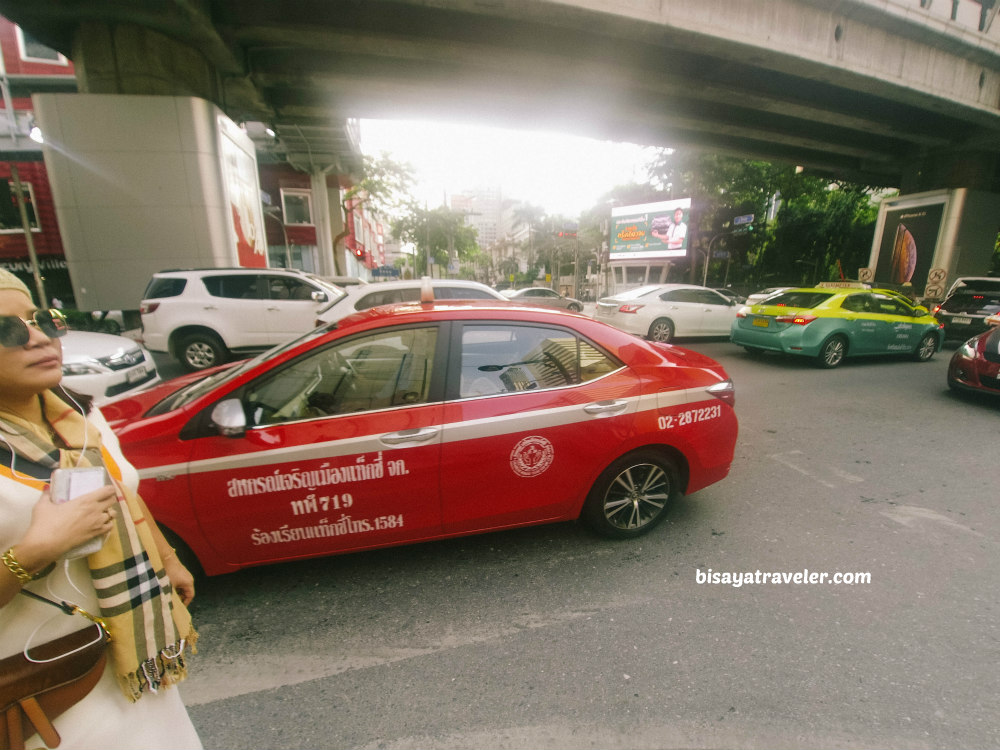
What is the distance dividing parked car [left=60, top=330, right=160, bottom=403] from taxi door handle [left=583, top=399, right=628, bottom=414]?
4.91 m

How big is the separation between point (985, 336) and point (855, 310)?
216cm

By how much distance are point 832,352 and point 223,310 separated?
10.8 metres

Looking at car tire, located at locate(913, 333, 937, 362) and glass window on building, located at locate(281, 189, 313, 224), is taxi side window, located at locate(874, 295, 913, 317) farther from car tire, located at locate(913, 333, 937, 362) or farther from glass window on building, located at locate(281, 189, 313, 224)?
glass window on building, located at locate(281, 189, 313, 224)

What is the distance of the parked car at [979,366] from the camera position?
232 inches

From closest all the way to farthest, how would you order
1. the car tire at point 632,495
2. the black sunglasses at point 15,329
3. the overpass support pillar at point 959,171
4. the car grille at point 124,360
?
the black sunglasses at point 15,329
the car tire at point 632,495
the car grille at point 124,360
the overpass support pillar at point 959,171

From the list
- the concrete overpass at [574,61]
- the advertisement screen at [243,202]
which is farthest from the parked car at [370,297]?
the advertisement screen at [243,202]

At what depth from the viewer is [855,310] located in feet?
27.2

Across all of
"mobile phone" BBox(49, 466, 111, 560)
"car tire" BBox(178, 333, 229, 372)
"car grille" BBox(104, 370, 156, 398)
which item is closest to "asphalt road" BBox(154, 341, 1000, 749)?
"mobile phone" BBox(49, 466, 111, 560)

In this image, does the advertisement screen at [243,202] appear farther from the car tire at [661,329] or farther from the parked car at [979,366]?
the parked car at [979,366]

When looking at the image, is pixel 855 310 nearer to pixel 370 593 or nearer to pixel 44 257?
pixel 370 593

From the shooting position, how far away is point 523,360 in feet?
9.27

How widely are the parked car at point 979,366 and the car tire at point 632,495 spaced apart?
5.82 meters

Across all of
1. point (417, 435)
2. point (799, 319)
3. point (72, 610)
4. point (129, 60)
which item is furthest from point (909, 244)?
point (129, 60)

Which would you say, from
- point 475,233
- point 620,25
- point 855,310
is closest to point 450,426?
point 855,310
